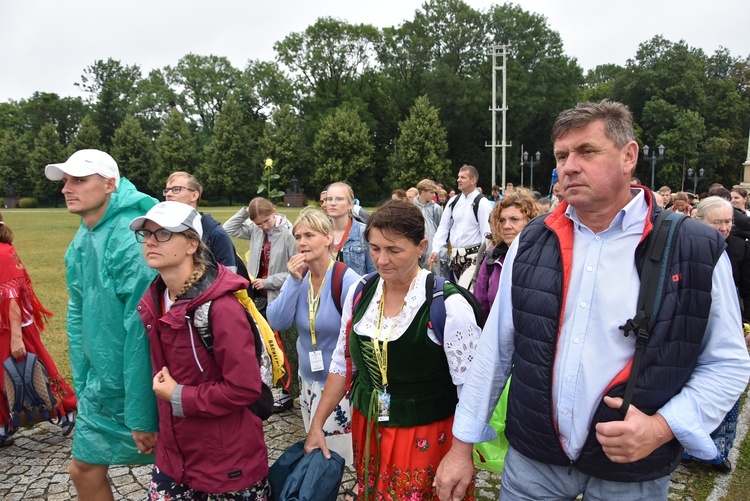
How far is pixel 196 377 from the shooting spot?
2.62m

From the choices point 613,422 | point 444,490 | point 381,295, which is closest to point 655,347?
point 613,422

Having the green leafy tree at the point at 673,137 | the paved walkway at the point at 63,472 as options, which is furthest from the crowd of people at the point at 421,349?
the green leafy tree at the point at 673,137

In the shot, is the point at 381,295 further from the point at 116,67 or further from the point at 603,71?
the point at 603,71

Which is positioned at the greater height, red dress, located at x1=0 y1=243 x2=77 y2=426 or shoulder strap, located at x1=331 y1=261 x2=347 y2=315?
shoulder strap, located at x1=331 y1=261 x2=347 y2=315

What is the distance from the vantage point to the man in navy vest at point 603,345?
1.79 metres

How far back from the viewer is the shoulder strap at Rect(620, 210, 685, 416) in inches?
70.0

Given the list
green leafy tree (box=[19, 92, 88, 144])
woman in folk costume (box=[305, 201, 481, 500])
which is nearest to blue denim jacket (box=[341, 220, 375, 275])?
woman in folk costume (box=[305, 201, 481, 500])

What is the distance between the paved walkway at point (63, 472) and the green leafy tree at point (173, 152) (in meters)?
53.4

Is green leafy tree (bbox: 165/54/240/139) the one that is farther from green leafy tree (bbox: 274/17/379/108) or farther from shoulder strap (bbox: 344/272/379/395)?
shoulder strap (bbox: 344/272/379/395)

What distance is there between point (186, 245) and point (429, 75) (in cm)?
5172

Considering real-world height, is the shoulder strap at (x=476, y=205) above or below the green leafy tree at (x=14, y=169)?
below

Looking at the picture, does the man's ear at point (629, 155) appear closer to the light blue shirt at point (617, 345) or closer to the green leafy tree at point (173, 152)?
the light blue shirt at point (617, 345)

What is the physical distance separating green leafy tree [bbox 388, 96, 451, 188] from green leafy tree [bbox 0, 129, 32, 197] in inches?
1578

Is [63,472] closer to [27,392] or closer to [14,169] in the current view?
[27,392]
